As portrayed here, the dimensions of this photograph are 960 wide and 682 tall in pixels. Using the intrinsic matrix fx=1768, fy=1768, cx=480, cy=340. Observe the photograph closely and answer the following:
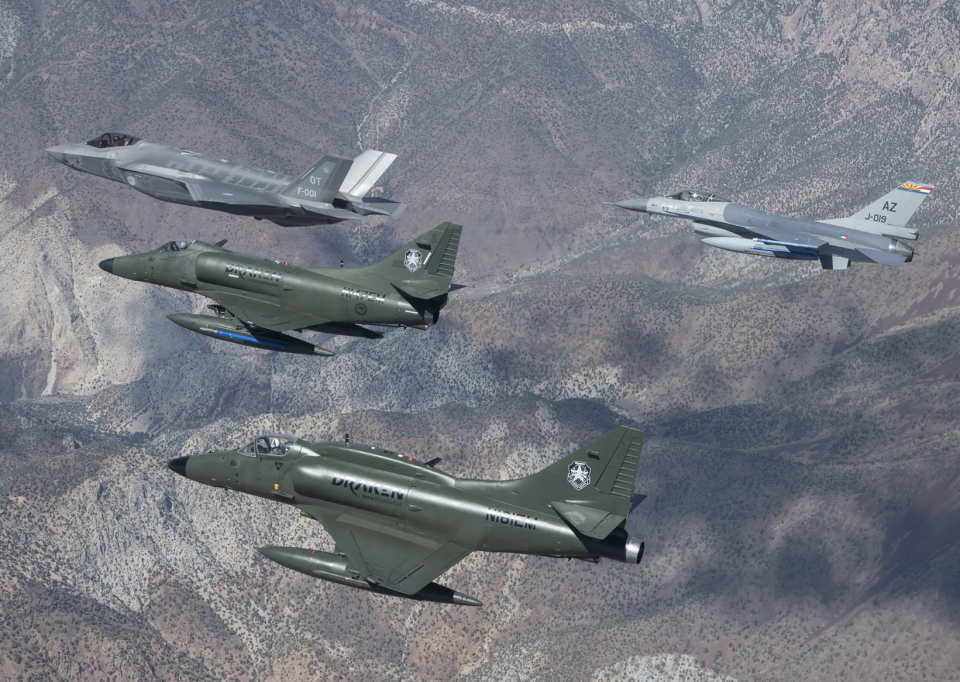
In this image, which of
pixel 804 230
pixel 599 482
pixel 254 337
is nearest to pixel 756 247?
pixel 804 230

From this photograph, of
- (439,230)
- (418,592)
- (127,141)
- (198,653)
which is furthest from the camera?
(198,653)

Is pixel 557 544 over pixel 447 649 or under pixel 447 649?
over

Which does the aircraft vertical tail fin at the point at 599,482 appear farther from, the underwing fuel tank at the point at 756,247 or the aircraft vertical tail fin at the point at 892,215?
the aircraft vertical tail fin at the point at 892,215

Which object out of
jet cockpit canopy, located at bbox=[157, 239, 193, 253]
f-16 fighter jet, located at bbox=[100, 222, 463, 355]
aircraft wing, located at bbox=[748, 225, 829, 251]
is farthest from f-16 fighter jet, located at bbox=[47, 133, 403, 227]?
aircraft wing, located at bbox=[748, 225, 829, 251]

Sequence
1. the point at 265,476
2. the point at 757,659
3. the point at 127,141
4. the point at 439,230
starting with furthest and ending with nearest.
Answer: the point at 757,659, the point at 127,141, the point at 439,230, the point at 265,476

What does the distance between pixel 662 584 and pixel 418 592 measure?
291 ft

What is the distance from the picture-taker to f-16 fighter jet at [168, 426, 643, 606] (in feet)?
357

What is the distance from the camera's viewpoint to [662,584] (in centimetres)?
19250

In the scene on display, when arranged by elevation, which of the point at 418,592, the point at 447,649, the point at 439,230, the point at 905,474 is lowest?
the point at 447,649

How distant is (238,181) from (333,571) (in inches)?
1747

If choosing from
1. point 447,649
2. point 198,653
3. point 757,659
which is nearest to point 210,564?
point 198,653

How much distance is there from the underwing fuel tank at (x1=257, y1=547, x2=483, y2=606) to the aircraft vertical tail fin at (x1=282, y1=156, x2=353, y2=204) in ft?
124

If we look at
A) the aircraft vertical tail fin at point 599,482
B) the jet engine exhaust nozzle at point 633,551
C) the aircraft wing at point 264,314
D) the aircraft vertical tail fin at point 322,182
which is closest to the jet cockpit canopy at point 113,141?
the aircraft vertical tail fin at point 322,182

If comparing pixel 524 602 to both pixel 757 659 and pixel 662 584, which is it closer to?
pixel 662 584
